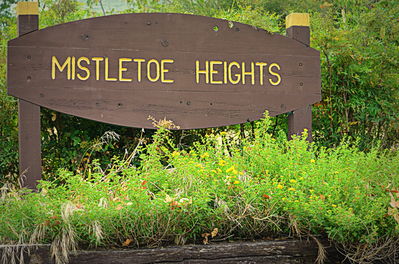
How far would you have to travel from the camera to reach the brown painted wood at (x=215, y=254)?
296cm

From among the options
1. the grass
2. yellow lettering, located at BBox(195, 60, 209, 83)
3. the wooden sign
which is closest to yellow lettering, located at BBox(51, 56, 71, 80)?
the wooden sign

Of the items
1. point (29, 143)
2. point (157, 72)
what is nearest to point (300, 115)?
point (157, 72)

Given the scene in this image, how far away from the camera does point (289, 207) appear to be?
3229 mm

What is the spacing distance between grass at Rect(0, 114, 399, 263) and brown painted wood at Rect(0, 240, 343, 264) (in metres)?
0.07

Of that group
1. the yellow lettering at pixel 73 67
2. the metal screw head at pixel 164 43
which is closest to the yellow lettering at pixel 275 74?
the metal screw head at pixel 164 43

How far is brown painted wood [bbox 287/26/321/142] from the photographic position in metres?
4.99

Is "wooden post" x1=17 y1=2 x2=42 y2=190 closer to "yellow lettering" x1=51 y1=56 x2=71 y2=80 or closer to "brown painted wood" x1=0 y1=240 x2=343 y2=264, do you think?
"yellow lettering" x1=51 y1=56 x2=71 y2=80

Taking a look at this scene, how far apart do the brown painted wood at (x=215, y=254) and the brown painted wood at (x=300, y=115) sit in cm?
191

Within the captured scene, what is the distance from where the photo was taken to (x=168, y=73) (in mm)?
4672

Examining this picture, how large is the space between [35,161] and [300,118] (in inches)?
102

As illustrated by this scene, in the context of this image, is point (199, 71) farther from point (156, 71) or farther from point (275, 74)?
point (275, 74)

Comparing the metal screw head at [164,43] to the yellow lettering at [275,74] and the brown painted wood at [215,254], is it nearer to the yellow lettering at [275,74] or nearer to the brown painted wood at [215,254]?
the yellow lettering at [275,74]

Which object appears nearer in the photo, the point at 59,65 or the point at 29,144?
the point at 29,144

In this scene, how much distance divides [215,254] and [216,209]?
0.28 meters
